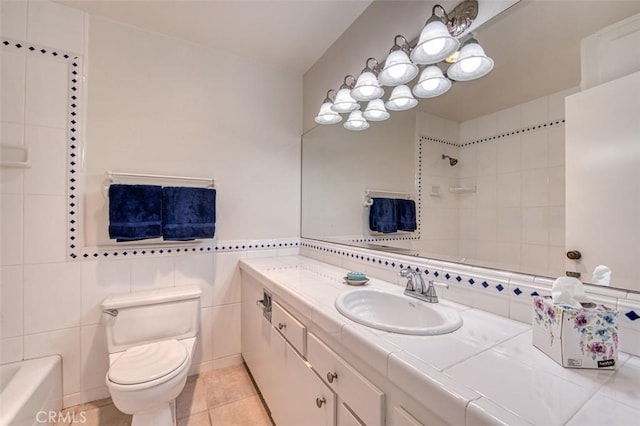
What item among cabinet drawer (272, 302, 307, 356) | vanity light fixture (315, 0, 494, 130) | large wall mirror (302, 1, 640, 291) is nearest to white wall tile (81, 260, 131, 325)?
cabinet drawer (272, 302, 307, 356)

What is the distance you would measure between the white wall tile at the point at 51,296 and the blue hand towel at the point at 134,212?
1.13ft

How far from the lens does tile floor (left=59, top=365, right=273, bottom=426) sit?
4.90ft

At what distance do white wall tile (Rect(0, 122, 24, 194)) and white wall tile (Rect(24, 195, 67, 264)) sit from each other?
7 centimetres

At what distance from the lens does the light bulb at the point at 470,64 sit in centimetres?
110

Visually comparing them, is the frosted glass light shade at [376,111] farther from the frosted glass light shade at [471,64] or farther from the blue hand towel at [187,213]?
the blue hand towel at [187,213]

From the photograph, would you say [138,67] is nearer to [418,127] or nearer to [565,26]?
[418,127]

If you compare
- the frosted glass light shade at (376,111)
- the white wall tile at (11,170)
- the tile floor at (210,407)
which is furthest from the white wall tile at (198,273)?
the frosted glass light shade at (376,111)

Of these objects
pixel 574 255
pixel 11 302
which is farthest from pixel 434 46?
pixel 11 302

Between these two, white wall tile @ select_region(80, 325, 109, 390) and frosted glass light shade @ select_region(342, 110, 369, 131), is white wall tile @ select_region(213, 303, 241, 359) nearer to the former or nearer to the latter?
white wall tile @ select_region(80, 325, 109, 390)

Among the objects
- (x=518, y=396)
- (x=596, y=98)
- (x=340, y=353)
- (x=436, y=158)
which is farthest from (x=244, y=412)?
(x=596, y=98)

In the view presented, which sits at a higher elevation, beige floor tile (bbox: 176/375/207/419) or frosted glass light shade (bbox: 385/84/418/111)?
frosted glass light shade (bbox: 385/84/418/111)

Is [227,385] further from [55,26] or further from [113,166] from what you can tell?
[55,26]

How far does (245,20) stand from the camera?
1680mm

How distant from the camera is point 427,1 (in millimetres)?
1247
